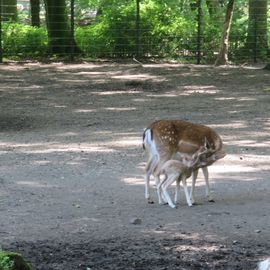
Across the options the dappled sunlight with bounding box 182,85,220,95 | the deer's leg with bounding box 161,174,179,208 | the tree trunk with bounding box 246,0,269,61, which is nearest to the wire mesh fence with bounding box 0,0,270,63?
the tree trunk with bounding box 246,0,269,61

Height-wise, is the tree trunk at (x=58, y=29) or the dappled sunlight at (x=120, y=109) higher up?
the tree trunk at (x=58, y=29)

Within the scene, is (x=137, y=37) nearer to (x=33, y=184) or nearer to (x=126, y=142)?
(x=126, y=142)

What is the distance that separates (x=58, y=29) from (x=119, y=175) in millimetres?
14048

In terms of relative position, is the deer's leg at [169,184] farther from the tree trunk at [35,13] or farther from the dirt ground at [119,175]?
the tree trunk at [35,13]

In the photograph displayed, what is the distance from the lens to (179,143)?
7.81 metres

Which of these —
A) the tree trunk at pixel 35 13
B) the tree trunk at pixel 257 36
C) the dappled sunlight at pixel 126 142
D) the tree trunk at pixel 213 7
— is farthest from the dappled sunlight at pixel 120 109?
the tree trunk at pixel 35 13

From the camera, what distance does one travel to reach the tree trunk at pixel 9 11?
24.1 metres

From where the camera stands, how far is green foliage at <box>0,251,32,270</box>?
4.48 meters

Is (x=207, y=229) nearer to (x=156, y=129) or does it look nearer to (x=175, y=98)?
(x=156, y=129)

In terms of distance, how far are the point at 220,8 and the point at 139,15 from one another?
510cm

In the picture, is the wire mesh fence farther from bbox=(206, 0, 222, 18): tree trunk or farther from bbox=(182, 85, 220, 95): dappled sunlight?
bbox=(182, 85, 220, 95): dappled sunlight

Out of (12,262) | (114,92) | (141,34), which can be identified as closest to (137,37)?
(141,34)

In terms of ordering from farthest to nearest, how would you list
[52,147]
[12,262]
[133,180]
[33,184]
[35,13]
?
[35,13]
[52,147]
[133,180]
[33,184]
[12,262]

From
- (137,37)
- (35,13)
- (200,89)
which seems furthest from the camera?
(35,13)
